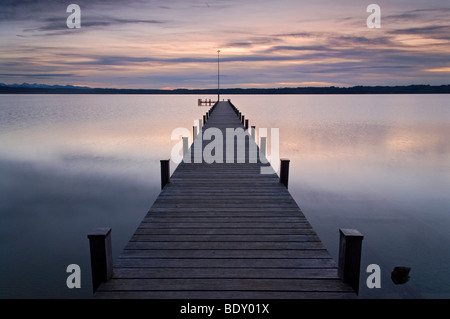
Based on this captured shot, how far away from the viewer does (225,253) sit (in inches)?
173

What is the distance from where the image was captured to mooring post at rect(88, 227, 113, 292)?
3.53 meters

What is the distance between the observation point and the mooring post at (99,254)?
353 cm

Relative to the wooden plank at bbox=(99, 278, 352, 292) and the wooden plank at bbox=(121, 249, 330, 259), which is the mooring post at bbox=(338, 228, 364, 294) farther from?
the wooden plank at bbox=(121, 249, 330, 259)

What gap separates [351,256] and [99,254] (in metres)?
2.78

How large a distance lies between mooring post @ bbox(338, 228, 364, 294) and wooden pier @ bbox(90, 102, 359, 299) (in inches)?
4.1

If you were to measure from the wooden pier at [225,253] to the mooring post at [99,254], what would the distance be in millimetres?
98

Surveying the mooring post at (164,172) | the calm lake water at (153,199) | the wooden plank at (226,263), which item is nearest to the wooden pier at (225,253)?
the wooden plank at (226,263)

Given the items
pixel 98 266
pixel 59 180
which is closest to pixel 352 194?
pixel 98 266

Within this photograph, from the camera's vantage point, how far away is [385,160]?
62.5 ft

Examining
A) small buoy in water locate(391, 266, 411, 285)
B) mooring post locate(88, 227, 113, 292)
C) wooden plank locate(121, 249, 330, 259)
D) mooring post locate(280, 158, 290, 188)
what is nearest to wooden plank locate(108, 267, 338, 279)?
mooring post locate(88, 227, 113, 292)

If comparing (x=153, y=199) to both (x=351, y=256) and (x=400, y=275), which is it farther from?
(x=351, y=256)

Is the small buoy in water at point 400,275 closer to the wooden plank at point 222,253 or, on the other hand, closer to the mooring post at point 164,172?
the wooden plank at point 222,253
